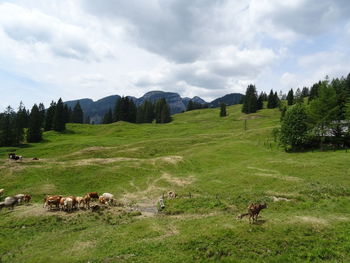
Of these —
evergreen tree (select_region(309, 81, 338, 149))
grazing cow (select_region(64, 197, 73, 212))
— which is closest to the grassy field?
grazing cow (select_region(64, 197, 73, 212))

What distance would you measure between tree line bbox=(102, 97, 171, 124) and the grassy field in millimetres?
83694

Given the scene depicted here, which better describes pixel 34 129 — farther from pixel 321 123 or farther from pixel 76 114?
pixel 321 123

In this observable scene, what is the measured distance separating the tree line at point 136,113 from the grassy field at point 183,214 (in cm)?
8369

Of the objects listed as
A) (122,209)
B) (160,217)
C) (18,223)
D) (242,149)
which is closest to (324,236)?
(160,217)

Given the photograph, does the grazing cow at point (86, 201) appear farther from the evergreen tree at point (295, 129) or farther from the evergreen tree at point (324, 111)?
the evergreen tree at point (324, 111)

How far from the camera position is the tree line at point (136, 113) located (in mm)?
129000

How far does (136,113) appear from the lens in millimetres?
138750

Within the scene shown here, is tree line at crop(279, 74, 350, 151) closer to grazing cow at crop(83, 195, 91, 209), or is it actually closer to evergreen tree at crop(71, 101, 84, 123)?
grazing cow at crop(83, 195, 91, 209)

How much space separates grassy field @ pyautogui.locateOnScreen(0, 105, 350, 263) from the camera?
13.9 meters

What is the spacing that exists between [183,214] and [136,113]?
395 ft

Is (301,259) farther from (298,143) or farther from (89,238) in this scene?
(298,143)

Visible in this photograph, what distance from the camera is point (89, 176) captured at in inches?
1558

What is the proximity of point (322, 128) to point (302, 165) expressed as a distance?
69.5 ft

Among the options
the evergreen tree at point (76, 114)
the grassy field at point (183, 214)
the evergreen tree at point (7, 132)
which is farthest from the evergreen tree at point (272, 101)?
the evergreen tree at point (7, 132)
